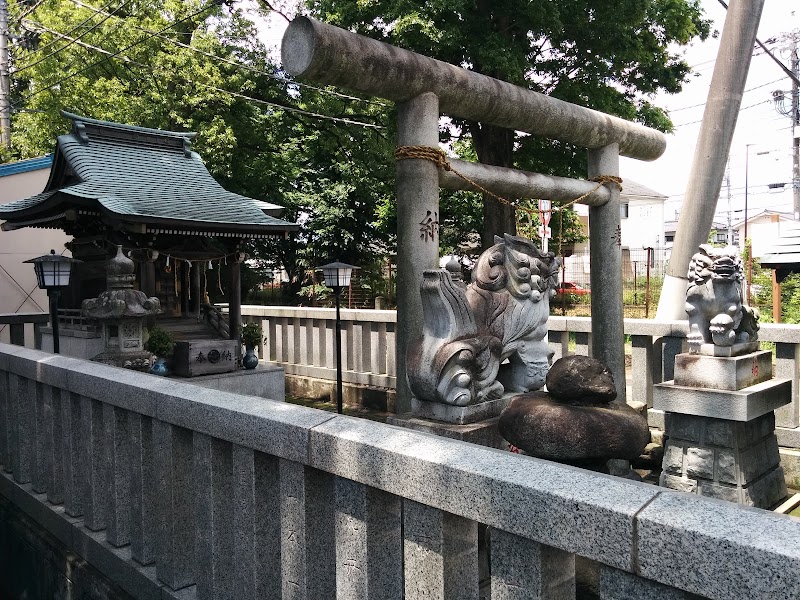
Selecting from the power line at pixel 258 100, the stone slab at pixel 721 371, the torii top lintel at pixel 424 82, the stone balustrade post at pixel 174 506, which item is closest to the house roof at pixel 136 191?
the power line at pixel 258 100

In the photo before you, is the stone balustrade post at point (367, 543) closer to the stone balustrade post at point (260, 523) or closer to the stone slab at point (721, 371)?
the stone balustrade post at point (260, 523)

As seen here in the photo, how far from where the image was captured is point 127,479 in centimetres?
326

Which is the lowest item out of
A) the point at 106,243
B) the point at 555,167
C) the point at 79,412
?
the point at 79,412

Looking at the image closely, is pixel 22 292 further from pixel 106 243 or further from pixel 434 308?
pixel 434 308

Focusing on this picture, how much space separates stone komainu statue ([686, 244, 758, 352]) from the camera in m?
5.18

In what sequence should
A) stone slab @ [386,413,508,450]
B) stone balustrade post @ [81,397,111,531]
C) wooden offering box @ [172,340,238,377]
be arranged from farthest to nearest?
wooden offering box @ [172,340,238,377] < stone slab @ [386,413,508,450] < stone balustrade post @ [81,397,111,531]

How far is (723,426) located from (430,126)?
3.47m

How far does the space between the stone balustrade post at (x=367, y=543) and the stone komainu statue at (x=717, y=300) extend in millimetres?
4031

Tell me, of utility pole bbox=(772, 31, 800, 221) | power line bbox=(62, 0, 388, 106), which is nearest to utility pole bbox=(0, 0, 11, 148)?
power line bbox=(62, 0, 388, 106)

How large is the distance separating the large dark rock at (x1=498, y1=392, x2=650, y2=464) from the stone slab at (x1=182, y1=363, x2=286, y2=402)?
694 cm

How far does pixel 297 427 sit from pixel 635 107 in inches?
547

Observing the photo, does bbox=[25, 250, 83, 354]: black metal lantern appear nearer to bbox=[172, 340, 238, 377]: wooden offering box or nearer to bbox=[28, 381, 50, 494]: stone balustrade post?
bbox=[172, 340, 238, 377]: wooden offering box

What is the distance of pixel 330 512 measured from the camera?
236 cm

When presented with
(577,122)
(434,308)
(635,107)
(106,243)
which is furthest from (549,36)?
(434,308)
